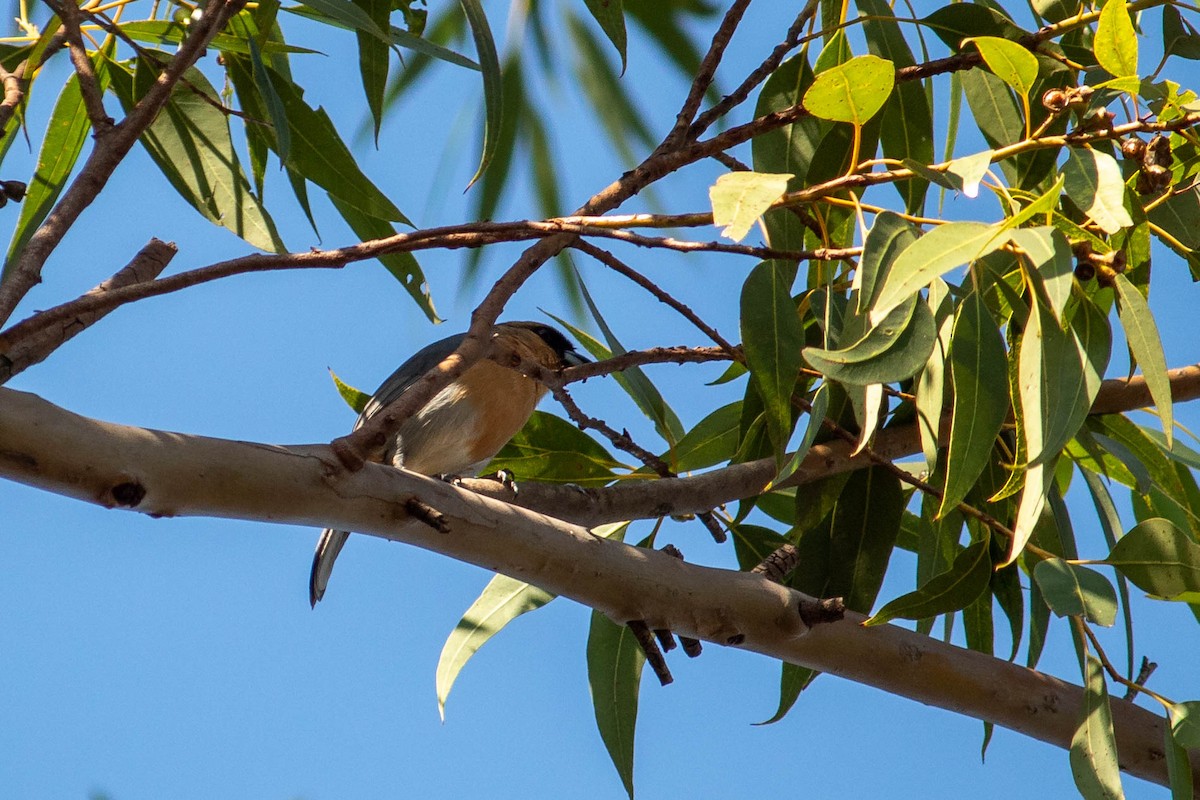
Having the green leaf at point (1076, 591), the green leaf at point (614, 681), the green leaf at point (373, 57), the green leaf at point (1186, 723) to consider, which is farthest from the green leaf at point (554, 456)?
the green leaf at point (1186, 723)

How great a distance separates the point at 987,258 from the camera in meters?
1.26

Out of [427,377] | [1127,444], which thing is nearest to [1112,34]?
[427,377]

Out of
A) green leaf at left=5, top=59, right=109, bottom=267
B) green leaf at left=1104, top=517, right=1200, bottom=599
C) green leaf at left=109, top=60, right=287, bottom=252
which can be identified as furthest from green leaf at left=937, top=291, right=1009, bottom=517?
green leaf at left=5, top=59, right=109, bottom=267

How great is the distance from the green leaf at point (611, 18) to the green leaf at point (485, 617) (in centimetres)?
77

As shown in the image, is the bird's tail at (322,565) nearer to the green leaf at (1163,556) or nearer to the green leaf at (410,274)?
the green leaf at (410,274)

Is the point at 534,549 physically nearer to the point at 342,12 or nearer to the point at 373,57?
the point at 342,12

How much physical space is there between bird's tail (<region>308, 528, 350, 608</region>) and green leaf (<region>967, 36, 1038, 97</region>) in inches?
59.9

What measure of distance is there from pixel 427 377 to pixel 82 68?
20.6 inches

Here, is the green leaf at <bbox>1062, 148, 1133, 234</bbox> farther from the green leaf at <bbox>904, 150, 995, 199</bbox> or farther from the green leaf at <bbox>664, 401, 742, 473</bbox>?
the green leaf at <bbox>664, 401, 742, 473</bbox>

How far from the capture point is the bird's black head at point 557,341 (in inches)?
131

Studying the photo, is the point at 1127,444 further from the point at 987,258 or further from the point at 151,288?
the point at 151,288

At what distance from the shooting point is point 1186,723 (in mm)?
1412

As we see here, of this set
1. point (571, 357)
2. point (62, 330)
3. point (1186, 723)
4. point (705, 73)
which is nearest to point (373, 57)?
point (705, 73)

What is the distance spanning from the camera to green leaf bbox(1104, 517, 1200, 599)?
55.9 inches
